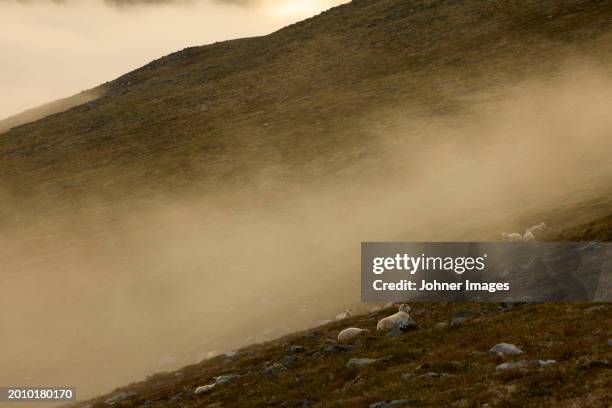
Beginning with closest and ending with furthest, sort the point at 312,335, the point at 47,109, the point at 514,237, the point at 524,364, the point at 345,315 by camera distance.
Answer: the point at 524,364, the point at 312,335, the point at 345,315, the point at 514,237, the point at 47,109

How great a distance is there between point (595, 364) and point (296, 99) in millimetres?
103511

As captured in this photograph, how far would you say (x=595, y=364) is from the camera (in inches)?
693

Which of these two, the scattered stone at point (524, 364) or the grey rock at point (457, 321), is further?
the grey rock at point (457, 321)

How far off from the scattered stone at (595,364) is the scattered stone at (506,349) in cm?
298

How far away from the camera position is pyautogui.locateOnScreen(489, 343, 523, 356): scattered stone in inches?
813

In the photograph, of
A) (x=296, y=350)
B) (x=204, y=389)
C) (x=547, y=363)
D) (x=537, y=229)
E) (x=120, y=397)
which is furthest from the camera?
(x=537, y=229)

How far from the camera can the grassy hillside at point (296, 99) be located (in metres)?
96.5

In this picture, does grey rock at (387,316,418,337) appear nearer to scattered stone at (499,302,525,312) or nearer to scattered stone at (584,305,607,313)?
scattered stone at (499,302,525,312)

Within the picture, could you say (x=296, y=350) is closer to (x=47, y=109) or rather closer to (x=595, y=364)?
(x=595, y=364)

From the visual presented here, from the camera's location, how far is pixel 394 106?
10156 centimetres

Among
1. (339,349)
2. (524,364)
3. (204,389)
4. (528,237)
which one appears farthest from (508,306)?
(204,389)

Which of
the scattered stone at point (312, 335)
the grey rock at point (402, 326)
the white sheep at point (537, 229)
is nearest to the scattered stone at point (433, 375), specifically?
the grey rock at point (402, 326)

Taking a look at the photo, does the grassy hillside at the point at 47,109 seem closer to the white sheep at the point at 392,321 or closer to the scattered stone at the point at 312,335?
the scattered stone at the point at 312,335

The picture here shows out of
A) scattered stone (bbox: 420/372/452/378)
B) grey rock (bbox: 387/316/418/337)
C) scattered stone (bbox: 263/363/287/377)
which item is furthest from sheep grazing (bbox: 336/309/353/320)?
scattered stone (bbox: 420/372/452/378)
